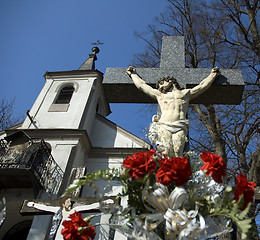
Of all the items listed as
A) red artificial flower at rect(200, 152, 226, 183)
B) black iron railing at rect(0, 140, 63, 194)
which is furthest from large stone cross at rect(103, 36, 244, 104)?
black iron railing at rect(0, 140, 63, 194)

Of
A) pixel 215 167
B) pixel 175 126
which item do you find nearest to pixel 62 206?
pixel 175 126

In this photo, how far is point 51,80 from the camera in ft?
54.0

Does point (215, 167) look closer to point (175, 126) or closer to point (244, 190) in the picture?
point (244, 190)

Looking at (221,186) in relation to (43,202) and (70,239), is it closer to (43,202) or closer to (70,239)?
(70,239)

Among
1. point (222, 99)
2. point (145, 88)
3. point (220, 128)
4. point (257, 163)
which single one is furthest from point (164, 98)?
point (220, 128)

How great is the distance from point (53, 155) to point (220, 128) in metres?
6.43

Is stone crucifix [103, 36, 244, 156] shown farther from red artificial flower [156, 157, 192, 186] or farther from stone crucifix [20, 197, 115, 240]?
red artificial flower [156, 157, 192, 186]

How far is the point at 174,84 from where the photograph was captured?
3.82 meters

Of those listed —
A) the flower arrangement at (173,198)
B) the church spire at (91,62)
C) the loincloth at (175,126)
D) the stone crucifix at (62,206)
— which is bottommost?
the flower arrangement at (173,198)

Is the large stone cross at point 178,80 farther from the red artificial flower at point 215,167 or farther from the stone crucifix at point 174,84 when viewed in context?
the red artificial flower at point 215,167

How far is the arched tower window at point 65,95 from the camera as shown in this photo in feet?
49.7

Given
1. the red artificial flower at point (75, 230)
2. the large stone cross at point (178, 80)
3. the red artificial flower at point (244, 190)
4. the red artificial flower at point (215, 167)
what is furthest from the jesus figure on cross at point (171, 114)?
the red artificial flower at point (75, 230)

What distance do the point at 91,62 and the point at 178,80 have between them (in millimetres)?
14798

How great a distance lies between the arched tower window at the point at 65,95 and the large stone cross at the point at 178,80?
10699mm
